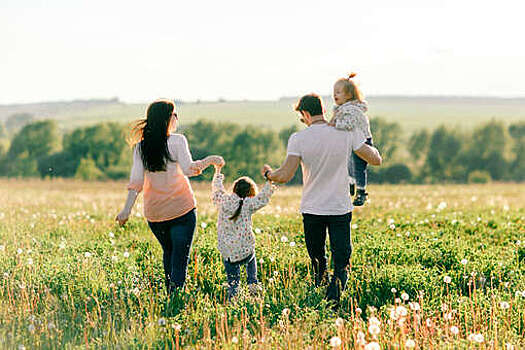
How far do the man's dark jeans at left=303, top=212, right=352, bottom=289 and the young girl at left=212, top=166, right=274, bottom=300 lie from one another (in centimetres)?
58

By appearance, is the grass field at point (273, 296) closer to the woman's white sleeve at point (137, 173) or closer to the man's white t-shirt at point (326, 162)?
the man's white t-shirt at point (326, 162)

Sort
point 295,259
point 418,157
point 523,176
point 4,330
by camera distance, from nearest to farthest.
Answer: point 4,330
point 295,259
point 523,176
point 418,157

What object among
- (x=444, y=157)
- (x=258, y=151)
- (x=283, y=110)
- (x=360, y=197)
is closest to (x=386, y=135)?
(x=444, y=157)

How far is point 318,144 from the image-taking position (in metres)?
5.78

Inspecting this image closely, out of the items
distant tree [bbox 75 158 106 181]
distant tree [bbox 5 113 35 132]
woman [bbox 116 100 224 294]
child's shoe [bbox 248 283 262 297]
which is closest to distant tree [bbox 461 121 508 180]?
distant tree [bbox 75 158 106 181]

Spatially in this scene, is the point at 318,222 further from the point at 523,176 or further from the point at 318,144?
the point at 523,176

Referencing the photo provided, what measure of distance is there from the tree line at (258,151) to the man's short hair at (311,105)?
2052 inches

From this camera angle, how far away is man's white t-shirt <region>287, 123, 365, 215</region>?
579cm

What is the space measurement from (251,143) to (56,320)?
64.6 m

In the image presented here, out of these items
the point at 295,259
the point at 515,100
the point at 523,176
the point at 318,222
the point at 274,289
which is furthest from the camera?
the point at 515,100

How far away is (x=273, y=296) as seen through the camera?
6.12m

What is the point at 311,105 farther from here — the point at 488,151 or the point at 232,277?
Answer: the point at 488,151

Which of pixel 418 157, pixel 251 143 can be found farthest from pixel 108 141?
pixel 418 157

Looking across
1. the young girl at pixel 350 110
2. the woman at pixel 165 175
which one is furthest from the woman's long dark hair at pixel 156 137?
the young girl at pixel 350 110
